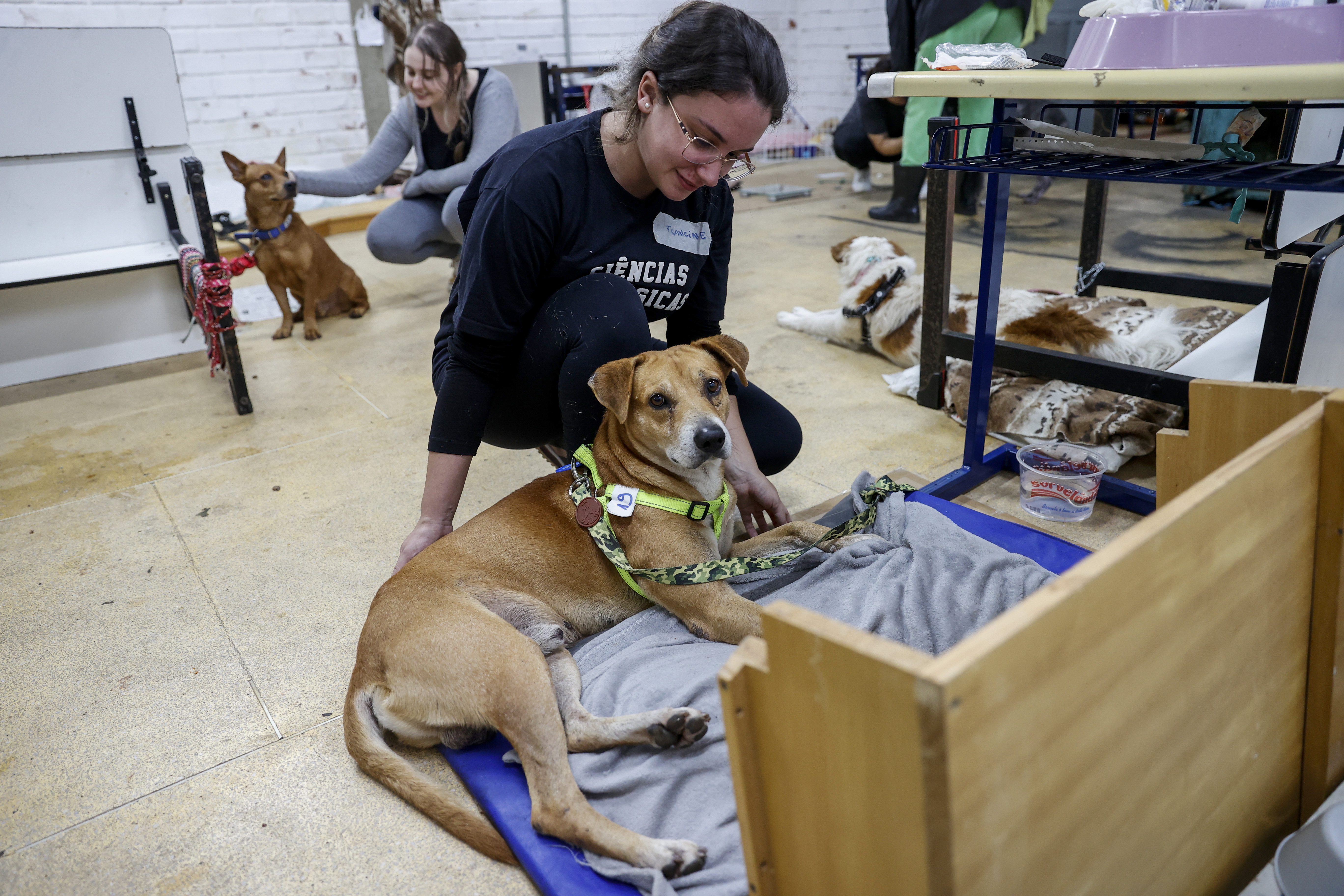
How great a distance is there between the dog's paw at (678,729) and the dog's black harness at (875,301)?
2.55m

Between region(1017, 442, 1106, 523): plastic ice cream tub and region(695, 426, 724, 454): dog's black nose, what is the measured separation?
1.17 metres

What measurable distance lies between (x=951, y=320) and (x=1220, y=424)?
6.79 feet

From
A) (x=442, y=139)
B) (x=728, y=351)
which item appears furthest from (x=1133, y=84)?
(x=442, y=139)

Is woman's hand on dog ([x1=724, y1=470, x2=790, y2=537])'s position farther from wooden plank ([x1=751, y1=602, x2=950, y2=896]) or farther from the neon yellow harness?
wooden plank ([x1=751, y1=602, x2=950, y2=896])

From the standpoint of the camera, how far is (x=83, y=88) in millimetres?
3814

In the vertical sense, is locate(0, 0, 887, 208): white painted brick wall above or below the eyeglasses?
above

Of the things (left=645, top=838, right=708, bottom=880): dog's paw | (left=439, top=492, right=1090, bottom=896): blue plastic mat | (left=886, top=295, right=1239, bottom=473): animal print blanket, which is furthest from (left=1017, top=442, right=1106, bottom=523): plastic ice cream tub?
(left=645, top=838, right=708, bottom=880): dog's paw

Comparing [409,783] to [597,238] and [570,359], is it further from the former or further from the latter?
[597,238]

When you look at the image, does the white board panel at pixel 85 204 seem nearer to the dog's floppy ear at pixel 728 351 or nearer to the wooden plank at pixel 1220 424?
the dog's floppy ear at pixel 728 351

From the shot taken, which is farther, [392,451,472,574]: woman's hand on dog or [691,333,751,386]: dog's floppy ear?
[691,333,751,386]: dog's floppy ear

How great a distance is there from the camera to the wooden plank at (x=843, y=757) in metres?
0.79

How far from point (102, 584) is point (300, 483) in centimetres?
70

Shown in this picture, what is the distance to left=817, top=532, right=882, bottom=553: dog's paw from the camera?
2215mm

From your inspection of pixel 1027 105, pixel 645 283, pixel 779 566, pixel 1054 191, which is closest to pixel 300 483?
pixel 645 283
